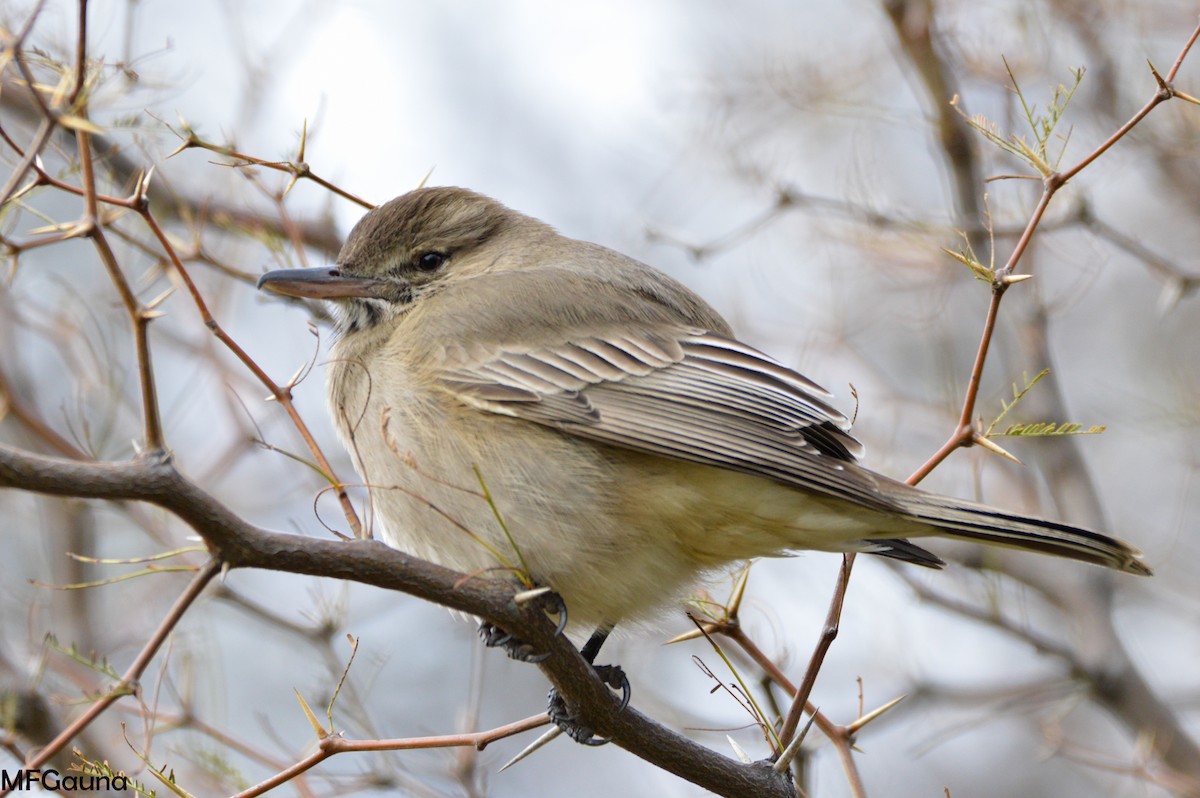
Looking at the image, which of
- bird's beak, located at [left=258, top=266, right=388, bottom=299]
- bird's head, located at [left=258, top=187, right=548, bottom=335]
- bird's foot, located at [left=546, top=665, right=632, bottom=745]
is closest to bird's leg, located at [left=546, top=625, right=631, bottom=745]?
bird's foot, located at [left=546, top=665, right=632, bottom=745]

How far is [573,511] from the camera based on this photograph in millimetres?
4188

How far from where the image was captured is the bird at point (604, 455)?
13.7 ft

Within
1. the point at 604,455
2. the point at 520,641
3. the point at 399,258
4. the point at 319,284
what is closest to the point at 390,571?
the point at 520,641

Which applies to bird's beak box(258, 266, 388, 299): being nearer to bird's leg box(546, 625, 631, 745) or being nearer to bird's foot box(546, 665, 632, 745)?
bird's leg box(546, 625, 631, 745)

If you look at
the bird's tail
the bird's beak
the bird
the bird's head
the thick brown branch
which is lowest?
the thick brown branch

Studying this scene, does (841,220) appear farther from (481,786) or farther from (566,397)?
(481,786)

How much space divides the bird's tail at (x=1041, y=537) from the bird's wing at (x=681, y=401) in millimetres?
225

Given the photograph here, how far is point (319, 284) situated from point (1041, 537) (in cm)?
282

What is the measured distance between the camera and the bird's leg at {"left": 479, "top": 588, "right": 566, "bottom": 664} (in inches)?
141

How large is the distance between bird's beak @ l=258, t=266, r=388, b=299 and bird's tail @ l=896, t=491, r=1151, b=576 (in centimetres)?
247

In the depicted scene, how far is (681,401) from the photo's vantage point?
448cm

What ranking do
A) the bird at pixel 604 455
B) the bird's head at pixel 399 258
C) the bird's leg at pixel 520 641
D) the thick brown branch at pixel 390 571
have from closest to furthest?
the thick brown branch at pixel 390 571, the bird's leg at pixel 520 641, the bird at pixel 604 455, the bird's head at pixel 399 258

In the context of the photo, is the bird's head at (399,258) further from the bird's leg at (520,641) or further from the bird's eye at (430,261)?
the bird's leg at (520,641)

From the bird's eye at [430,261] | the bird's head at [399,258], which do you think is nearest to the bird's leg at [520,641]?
the bird's head at [399,258]
